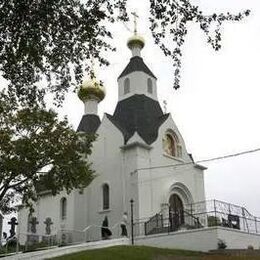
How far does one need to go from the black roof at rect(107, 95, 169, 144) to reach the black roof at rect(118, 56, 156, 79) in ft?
7.42

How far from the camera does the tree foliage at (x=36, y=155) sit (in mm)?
24906

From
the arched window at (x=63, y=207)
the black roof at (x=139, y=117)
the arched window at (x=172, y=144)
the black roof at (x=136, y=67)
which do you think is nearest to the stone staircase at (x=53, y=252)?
the black roof at (x=139, y=117)

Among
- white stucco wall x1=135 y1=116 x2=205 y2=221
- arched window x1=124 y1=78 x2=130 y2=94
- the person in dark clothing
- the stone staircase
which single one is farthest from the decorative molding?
the stone staircase

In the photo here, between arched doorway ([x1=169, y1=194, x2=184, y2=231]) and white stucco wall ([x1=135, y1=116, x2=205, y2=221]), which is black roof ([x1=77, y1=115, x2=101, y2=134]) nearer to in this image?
white stucco wall ([x1=135, y1=116, x2=205, y2=221])

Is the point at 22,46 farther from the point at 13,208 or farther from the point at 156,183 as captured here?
the point at 156,183

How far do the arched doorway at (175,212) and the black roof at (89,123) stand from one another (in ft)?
29.3

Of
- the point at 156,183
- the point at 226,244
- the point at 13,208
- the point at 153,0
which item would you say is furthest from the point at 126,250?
the point at 153,0

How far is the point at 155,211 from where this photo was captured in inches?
1251

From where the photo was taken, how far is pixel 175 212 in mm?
31734

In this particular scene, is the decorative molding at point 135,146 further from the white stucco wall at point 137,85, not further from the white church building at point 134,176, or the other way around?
the white stucco wall at point 137,85

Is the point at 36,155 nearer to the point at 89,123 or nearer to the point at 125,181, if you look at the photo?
the point at 125,181

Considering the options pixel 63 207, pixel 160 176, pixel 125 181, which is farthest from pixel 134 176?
pixel 63 207

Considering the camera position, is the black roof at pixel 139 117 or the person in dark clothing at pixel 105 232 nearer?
the person in dark clothing at pixel 105 232

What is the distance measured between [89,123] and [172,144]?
7595 mm
